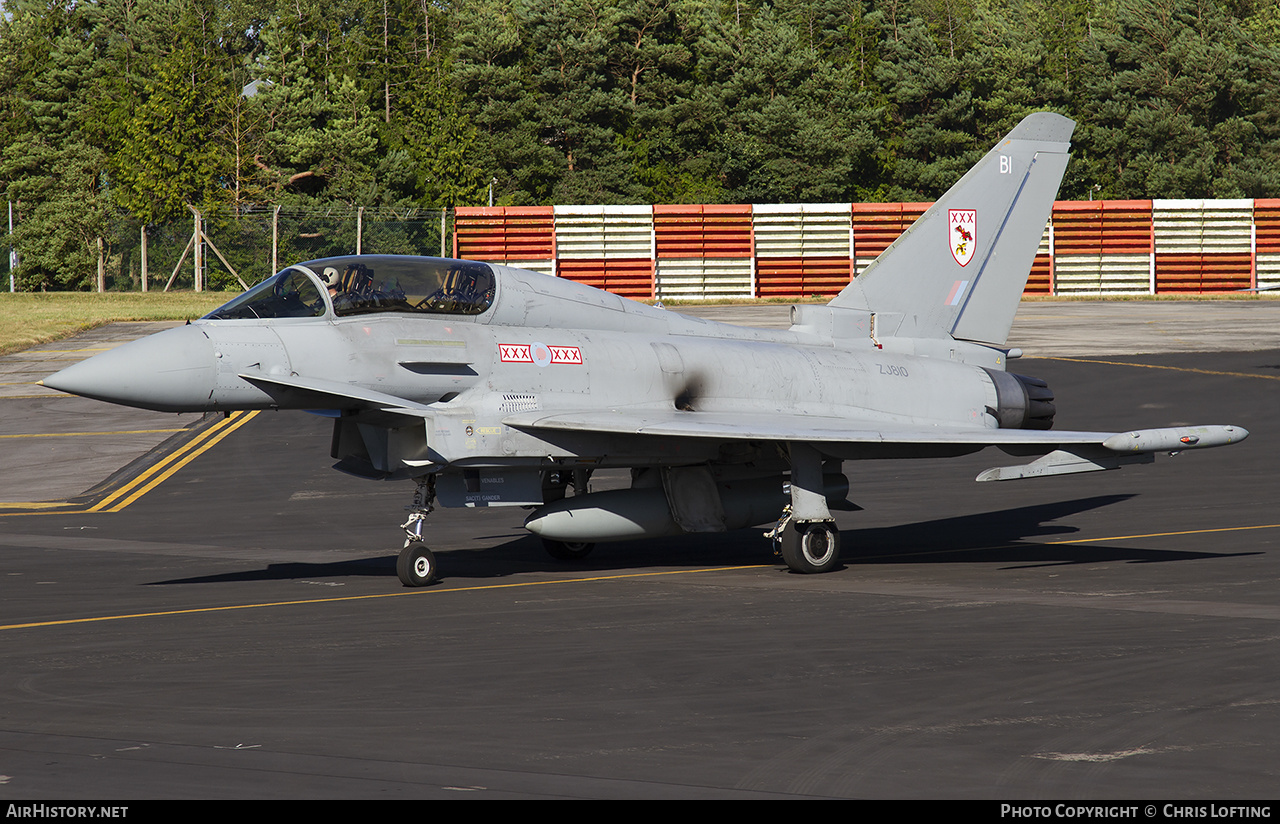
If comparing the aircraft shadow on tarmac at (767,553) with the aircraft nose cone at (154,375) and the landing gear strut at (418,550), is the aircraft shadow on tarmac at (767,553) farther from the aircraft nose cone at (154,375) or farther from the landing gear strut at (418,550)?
the aircraft nose cone at (154,375)

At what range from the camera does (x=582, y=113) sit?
226 feet

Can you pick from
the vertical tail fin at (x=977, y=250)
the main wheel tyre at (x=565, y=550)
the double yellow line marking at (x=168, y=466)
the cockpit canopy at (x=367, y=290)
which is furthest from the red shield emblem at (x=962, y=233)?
the double yellow line marking at (x=168, y=466)

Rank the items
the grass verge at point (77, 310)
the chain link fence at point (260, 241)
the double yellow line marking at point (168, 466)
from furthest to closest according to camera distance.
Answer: the chain link fence at point (260, 241) < the grass verge at point (77, 310) < the double yellow line marking at point (168, 466)

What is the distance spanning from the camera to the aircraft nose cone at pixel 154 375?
11752 mm

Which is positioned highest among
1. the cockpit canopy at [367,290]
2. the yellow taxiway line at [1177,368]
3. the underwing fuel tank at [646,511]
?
the cockpit canopy at [367,290]

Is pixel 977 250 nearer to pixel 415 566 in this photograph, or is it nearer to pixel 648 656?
pixel 415 566

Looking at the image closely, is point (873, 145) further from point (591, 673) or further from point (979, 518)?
point (591, 673)

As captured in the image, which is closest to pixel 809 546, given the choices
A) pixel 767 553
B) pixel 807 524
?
pixel 807 524

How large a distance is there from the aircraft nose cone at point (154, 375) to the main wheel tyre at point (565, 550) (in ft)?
14.9

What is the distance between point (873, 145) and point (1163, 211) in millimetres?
17132

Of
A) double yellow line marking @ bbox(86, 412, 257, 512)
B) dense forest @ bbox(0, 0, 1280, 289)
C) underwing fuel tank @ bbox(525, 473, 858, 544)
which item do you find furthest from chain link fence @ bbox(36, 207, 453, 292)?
underwing fuel tank @ bbox(525, 473, 858, 544)

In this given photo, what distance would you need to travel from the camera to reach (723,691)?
9031mm

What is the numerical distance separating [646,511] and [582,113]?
188 feet

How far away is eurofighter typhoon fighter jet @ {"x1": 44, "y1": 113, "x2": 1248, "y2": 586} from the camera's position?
41.6ft
